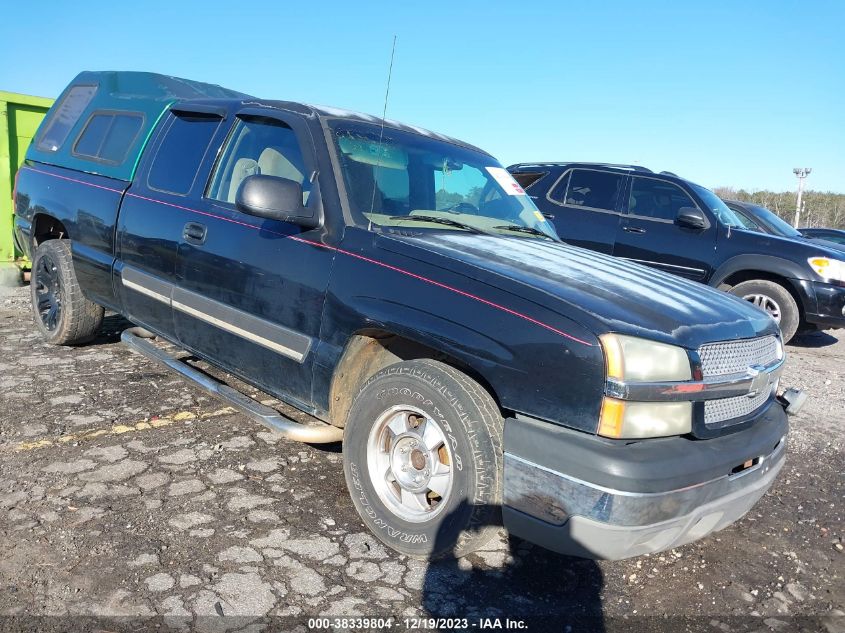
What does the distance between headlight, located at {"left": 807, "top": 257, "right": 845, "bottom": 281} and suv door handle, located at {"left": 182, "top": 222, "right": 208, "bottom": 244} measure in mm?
6497

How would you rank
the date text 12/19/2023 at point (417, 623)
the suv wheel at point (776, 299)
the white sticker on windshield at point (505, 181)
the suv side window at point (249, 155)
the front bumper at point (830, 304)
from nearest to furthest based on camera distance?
the date text 12/19/2023 at point (417, 623) → the suv side window at point (249, 155) → the white sticker on windshield at point (505, 181) → the front bumper at point (830, 304) → the suv wheel at point (776, 299)

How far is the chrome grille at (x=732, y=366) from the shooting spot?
241cm

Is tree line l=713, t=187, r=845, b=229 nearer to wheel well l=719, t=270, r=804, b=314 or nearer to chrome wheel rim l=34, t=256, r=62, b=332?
wheel well l=719, t=270, r=804, b=314

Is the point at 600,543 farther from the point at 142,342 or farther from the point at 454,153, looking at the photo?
the point at 142,342

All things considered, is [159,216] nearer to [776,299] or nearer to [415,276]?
[415,276]

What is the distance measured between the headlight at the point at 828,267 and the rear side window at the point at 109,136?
22.2ft

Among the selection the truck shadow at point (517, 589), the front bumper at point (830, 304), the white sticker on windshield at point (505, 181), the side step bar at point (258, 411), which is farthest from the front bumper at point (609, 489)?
the front bumper at point (830, 304)

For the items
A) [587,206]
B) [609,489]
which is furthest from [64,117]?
[587,206]

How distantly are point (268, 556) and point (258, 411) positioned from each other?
2.80 ft

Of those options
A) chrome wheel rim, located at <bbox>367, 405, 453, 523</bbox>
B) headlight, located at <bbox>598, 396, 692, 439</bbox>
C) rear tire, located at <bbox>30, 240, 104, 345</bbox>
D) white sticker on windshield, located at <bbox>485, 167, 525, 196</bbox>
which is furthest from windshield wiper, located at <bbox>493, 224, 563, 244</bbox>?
rear tire, located at <bbox>30, 240, 104, 345</bbox>

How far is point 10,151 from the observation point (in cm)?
799

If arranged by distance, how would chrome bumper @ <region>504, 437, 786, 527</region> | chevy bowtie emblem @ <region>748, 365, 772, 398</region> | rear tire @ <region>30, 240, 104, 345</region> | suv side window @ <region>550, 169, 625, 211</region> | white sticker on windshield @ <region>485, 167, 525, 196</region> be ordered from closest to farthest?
chrome bumper @ <region>504, 437, 786, 527</region>
chevy bowtie emblem @ <region>748, 365, 772, 398</region>
white sticker on windshield @ <region>485, 167, 525, 196</region>
rear tire @ <region>30, 240, 104, 345</region>
suv side window @ <region>550, 169, 625, 211</region>

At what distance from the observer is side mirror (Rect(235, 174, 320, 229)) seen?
9.60 feet

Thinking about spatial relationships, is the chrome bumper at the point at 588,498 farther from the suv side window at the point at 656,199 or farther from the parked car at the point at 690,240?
the suv side window at the point at 656,199
